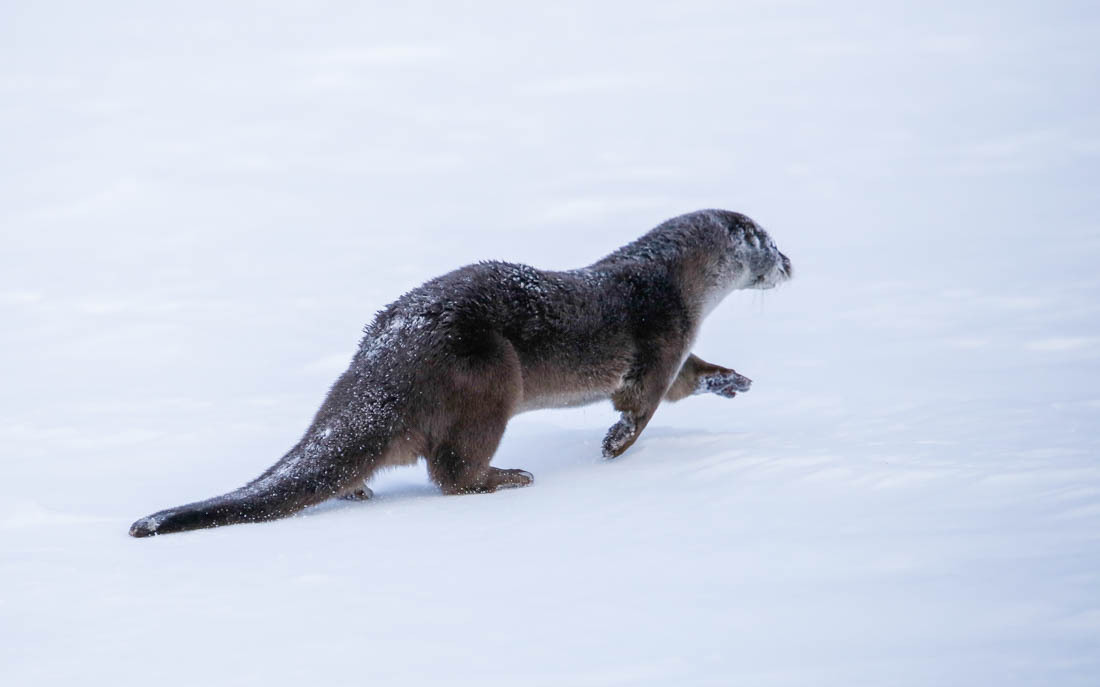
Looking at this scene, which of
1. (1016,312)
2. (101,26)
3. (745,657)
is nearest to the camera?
(745,657)

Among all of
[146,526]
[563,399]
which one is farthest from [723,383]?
[146,526]

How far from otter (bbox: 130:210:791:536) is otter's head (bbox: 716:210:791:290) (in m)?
0.15

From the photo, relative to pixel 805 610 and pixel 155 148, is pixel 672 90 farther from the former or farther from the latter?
pixel 805 610

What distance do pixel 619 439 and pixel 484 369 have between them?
2.60 feet

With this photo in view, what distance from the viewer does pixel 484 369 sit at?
4605mm

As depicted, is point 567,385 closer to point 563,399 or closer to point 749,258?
point 563,399

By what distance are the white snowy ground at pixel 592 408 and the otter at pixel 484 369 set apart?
0.51 feet

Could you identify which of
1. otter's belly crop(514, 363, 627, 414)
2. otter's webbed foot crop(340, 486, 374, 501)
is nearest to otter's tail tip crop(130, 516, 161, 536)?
otter's webbed foot crop(340, 486, 374, 501)

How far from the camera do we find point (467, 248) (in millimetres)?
9984

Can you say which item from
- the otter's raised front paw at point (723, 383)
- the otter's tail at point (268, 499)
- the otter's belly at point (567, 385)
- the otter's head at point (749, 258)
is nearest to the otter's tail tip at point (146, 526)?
the otter's tail at point (268, 499)

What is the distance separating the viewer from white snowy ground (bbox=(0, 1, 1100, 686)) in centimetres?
300

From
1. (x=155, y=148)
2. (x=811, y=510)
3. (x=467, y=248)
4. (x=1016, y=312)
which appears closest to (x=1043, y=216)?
(x=1016, y=312)

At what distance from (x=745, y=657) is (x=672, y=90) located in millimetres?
12266

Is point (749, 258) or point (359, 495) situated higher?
point (749, 258)
